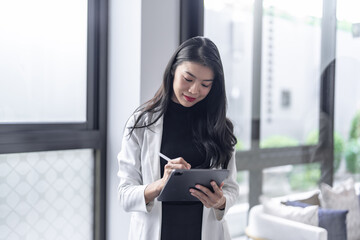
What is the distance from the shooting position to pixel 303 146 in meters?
2.87

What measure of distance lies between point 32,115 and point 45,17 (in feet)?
1.85

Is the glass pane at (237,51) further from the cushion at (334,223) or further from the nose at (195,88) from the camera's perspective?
the nose at (195,88)

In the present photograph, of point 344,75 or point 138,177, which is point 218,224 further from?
point 344,75

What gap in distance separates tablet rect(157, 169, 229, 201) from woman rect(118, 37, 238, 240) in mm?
84

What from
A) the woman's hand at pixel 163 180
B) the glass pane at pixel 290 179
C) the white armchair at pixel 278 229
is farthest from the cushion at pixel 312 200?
the woman's hand at pixel 163 180

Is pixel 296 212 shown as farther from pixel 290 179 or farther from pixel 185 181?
pixel 185 181

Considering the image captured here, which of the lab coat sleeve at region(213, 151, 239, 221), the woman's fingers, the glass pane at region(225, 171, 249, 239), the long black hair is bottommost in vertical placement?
the glass pane at region(225, 171, 249, 239)

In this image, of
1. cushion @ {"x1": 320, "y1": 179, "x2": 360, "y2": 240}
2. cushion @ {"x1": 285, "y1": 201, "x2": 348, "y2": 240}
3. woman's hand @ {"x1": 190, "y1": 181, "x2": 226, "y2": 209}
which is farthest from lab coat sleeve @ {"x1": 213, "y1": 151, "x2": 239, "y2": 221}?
cushion @ {"x1": 320, "y1": 179, "x2": 360, "y2": 240}

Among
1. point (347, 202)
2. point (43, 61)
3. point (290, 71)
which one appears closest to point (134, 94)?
point (43, 61)

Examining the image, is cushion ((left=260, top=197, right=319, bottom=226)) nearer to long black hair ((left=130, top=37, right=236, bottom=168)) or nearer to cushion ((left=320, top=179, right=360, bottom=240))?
cushion ((left=320, top=179, right=360, bottom=240))

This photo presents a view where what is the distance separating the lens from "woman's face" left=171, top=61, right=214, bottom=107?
157 centimetres

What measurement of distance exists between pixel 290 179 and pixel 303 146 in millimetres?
263

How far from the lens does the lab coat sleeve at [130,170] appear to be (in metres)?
1.56

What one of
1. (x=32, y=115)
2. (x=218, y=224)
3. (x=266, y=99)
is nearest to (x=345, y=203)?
(x=266, y=99)
